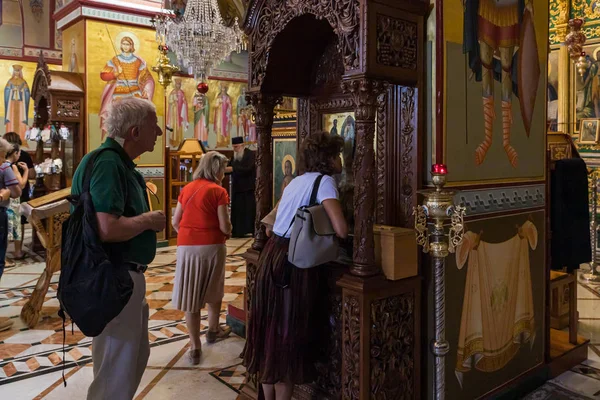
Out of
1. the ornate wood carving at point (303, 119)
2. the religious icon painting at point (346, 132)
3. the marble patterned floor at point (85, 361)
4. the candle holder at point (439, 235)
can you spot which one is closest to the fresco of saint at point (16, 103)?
the marble patterned floor at point (85, 361)

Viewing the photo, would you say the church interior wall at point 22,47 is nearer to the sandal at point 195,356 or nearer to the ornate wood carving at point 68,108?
the ornate wood carving at point 68,108

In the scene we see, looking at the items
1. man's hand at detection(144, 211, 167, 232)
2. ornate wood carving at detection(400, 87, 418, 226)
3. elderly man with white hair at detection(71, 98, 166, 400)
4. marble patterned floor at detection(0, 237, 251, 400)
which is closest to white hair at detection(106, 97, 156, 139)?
elderly man with white hair at detection(71, 98, 166, 400)

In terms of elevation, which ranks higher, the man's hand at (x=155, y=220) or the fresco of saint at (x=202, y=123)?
the fresco of saint at (x=202, y=123)

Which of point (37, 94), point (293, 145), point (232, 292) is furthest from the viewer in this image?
point (37, 94)

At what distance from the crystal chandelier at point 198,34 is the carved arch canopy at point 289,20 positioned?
4.90 m

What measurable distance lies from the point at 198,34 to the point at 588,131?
659 centimetres

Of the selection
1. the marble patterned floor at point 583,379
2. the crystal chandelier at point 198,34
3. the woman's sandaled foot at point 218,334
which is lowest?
the marble patterned floor at point 583,379

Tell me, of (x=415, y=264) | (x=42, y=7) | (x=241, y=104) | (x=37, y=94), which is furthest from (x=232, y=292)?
(x=42, y=7)

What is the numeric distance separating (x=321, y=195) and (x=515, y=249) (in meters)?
1.51

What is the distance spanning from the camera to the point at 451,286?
3.07 metres

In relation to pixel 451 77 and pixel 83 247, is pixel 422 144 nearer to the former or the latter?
pixel 451 77

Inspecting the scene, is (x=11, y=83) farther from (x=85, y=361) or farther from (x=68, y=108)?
(x=85, y=361)

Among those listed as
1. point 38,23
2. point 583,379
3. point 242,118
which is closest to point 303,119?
point 583,379

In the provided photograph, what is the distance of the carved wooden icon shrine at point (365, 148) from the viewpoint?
105 inches
